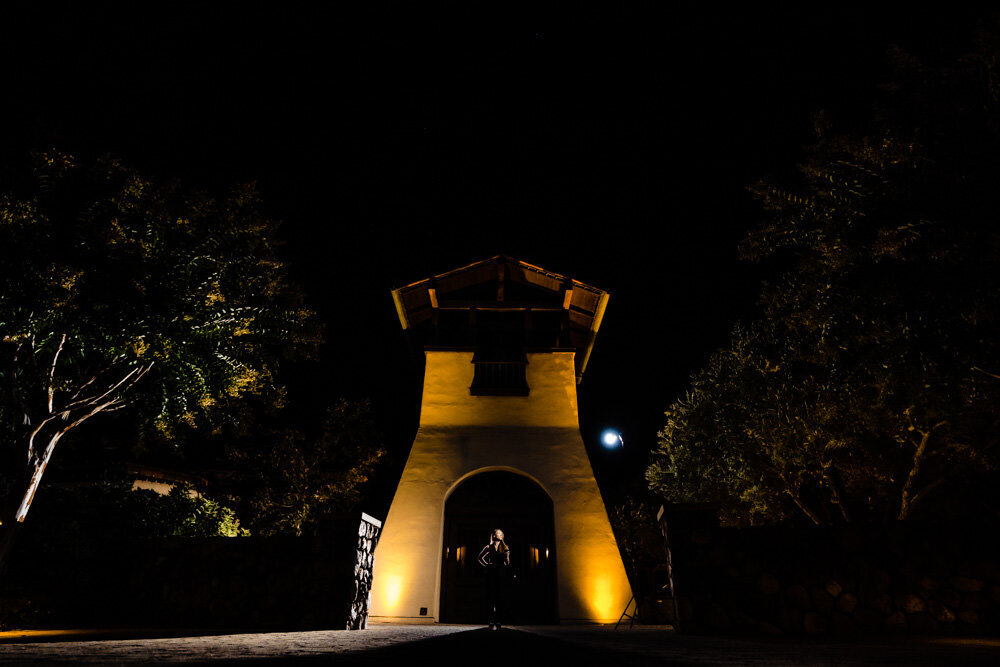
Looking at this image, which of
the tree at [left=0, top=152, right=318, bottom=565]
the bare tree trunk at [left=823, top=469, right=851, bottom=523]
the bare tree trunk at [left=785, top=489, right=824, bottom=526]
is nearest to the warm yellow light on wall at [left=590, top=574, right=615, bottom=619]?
the bare tree trunk at [left=785, top=489, right=824, bottom=526]

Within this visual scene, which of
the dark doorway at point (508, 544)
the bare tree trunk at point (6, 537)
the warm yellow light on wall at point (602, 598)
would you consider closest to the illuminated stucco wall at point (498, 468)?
the warm yellow light on wall at point (602, 598)

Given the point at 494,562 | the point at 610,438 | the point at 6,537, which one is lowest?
the point at 494,562

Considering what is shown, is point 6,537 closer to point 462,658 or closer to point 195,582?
point 195,582

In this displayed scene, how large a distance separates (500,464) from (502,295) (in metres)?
4.25

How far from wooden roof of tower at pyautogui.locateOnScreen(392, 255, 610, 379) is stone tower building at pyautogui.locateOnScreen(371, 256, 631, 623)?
37 millimetres

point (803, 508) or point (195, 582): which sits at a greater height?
point (803, 508)

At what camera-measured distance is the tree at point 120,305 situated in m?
9.55

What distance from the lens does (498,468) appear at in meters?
12.7

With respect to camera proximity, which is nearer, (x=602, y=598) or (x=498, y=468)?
(x=602, y=598)

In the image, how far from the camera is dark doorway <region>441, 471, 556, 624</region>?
38.0ft

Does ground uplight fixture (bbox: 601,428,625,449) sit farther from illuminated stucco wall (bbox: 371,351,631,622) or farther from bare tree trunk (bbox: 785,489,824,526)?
bare tree trunk (bbox: 785,489,824,526)

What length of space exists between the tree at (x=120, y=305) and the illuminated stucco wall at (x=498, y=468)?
3.86 meters

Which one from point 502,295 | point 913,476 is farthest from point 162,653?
point 913,476

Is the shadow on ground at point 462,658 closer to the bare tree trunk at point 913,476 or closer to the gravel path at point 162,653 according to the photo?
the gravel path at point 162,653
